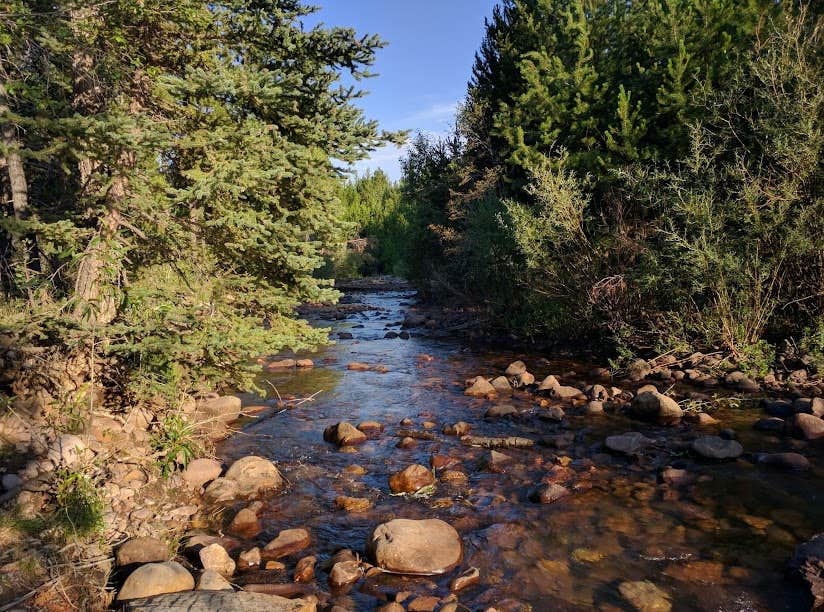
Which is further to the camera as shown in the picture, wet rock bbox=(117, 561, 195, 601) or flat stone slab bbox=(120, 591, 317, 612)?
wet rock bbox=(117, 561, 195, 601)

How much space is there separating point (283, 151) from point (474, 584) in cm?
523

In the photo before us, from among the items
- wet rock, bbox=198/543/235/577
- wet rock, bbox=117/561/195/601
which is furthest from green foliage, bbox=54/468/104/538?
wet rock, bbox=198/543/235/577

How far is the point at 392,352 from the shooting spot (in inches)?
658

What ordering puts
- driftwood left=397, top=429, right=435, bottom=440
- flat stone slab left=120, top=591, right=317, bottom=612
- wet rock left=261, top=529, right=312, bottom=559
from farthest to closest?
driftwood left=397, top=429, right=435, bottom=440
wet rock left=261, top=529, right=312, bottom=559
flat stone slab left=120, top=591, right=317, bottom=612

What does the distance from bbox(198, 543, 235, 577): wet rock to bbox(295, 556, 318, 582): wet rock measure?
63cm

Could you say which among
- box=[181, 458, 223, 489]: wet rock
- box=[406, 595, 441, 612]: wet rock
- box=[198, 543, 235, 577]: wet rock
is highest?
box=[181, 458, 223, 489]: wet rock

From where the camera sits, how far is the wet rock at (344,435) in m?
8.76

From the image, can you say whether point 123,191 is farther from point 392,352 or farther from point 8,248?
point 392,352

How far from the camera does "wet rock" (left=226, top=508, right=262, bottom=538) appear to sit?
19.6 ft

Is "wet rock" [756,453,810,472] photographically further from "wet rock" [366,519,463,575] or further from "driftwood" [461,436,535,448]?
"wet rock" [366,519,463,575]

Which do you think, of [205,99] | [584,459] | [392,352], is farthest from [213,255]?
[392,352]

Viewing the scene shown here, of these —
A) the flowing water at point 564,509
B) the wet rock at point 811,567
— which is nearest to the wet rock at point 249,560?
the flowing water at point 564,509

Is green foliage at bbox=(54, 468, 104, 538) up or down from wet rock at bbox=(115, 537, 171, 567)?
up

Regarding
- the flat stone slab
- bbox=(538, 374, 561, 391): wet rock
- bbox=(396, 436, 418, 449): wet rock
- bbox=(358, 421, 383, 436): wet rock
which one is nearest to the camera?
the flat stone slab
